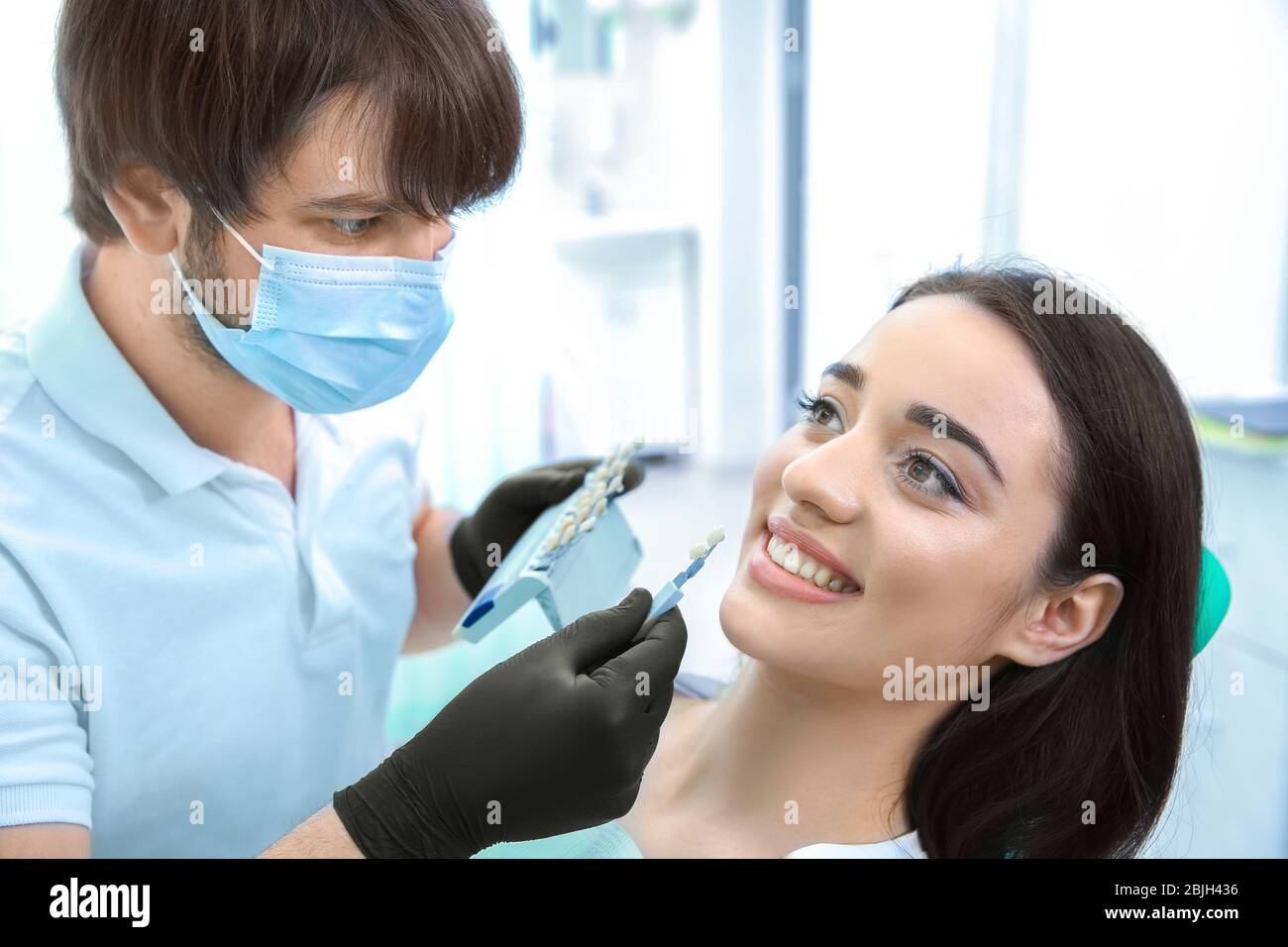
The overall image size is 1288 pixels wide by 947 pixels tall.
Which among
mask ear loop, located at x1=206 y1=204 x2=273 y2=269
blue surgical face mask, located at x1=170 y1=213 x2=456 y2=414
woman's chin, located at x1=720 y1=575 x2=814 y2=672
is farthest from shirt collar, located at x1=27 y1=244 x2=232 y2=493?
woman's chin, located at x1=720 y1=575 x2=814 y2=672

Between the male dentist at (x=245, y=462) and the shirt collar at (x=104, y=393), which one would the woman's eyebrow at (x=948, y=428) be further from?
the shirt collar at (x=104, y=393)

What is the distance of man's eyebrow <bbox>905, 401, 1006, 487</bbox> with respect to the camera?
1186mm

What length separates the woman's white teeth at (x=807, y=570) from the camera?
4.00ft

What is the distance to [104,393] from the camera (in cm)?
126

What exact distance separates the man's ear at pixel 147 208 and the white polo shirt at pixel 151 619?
0.41ft

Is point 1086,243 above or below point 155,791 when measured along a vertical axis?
above

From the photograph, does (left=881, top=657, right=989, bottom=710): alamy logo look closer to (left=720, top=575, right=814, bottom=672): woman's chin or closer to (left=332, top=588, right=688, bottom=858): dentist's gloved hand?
(left=720, top=575, right=814, bottom=672): woman's chin

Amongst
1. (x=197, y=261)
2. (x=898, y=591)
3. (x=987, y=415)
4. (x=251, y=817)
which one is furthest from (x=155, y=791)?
(x=987, y=415)

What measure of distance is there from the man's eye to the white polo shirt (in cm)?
32

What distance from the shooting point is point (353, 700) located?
1.52 meters

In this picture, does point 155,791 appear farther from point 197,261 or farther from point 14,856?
point 197,261

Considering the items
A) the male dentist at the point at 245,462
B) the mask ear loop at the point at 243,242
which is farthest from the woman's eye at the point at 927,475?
the mask ear loop at the point at 243,242

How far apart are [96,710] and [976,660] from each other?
103 centimetres
